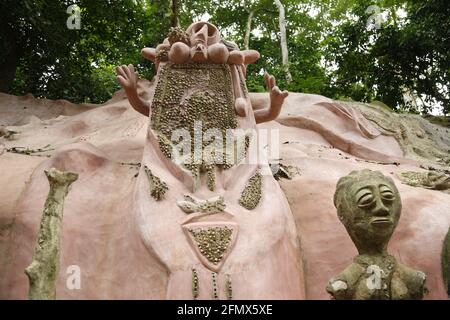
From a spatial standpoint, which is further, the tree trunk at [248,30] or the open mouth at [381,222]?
the tree trunk at [248,30]

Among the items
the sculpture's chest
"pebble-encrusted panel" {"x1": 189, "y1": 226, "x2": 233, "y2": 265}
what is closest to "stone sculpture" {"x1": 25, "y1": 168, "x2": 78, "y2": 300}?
"pebble-encrusted panel" {"x1": 189, "y1": 226, "x2": 233, "y2": 265}

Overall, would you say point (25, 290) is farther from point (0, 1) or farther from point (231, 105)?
point (0, 1)

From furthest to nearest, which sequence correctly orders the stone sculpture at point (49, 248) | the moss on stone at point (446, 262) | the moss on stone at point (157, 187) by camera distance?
the moss on stone at point (157, 187) → the moss on stone at point (446, 262) → the stone sculpture at point (49, 248)

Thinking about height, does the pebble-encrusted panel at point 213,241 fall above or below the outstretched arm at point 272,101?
below

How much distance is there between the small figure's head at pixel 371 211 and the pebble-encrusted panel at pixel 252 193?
0.97 m

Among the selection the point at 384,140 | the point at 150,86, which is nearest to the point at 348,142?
the point at 384,140

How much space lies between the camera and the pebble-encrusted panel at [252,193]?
4773 millimetres

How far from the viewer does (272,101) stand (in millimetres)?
5871

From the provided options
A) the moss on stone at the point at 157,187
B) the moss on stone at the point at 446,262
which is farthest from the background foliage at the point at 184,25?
the moss on stone at the point at 446,262

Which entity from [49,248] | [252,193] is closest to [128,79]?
[252,193]

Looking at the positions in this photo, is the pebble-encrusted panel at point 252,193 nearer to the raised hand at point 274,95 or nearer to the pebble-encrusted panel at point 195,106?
the pebble-encrusted panel at point 195,106

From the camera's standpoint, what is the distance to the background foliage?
34.2 feet

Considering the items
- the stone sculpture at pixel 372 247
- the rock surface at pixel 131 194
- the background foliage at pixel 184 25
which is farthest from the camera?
the background foliage at pixel 184 25

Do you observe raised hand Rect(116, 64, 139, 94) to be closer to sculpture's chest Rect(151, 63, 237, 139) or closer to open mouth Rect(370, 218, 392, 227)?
sculpture's chest Rect(151, 63, 237, 139)
